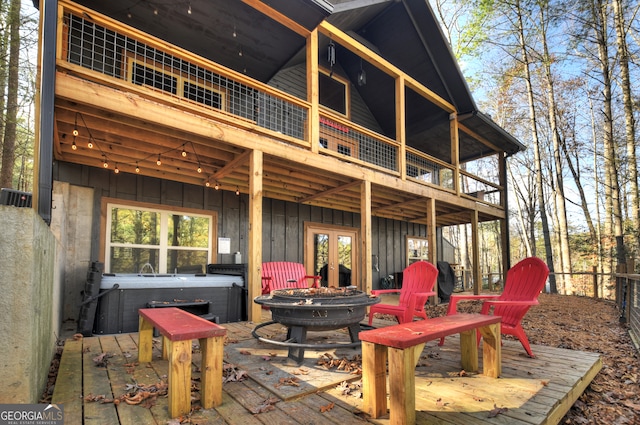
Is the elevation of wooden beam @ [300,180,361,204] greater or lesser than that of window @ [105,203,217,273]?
greater

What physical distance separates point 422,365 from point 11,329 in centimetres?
286

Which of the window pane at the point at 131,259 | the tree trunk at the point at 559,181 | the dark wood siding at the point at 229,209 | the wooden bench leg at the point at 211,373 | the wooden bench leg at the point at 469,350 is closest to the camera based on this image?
the wooden bench leg at the point at 211,373

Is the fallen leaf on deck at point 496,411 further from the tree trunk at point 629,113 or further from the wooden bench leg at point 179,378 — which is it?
the tree trunk at point 629,113

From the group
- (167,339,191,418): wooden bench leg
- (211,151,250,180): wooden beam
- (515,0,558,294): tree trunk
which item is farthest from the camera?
(515,0,558,294): tree trunk

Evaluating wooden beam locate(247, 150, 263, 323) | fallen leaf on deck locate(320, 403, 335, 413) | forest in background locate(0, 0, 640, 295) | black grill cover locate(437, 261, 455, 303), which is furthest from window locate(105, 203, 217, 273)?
black grill cover locate(437, 261, 455, 303)

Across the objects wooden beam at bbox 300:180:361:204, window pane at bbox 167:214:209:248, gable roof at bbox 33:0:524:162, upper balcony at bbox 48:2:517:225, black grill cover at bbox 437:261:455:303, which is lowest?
black grill cover at bbox 437:261:455:303

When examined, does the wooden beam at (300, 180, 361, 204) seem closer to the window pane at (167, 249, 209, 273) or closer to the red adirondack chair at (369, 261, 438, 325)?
the red adirondack chair at (369, 261, 438, 325)

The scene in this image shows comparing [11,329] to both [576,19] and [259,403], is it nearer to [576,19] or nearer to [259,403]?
[259,403]

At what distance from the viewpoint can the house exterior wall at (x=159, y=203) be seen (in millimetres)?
5426

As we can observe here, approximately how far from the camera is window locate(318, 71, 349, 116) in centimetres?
910

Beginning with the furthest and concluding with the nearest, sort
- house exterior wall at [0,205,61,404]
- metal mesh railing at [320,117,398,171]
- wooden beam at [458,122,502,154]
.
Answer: wooden beam at [458,122,502,154]
metal mesh railing at [320,117,398,171]
house exterior wall at [0,205,61,404]

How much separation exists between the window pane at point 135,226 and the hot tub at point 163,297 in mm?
1684

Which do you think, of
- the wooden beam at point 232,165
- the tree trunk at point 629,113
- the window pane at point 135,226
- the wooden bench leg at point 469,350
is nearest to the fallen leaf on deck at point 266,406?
the wooden bench leg at point 469,350

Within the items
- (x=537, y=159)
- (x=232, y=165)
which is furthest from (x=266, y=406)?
(x=537, y=159)
